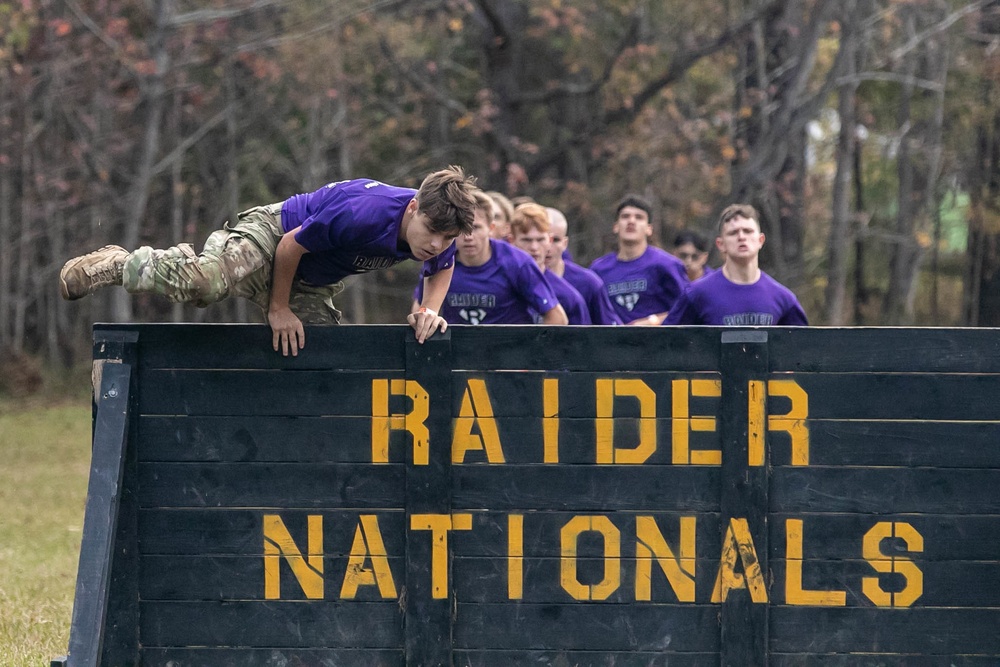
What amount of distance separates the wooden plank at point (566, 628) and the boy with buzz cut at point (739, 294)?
90.4 inches

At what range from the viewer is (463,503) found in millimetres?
4523

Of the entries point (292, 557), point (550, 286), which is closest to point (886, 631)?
point (292, 557)

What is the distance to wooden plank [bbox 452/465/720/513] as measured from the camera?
4516mm

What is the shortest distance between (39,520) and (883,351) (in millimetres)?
6764

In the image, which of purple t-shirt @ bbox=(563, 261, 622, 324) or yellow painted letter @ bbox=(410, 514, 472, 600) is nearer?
yellow painted letter @ bbox=(410, 514, 472, 600)

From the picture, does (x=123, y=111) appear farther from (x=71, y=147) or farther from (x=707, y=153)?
(x=707, y=153)

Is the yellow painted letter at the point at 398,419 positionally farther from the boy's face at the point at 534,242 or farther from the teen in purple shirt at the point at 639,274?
the teen in purple shirt at the point at 639,274

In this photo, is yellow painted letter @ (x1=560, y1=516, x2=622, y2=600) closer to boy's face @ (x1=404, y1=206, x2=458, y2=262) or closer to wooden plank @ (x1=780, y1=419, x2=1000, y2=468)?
wooden plank @ (x1=780, y1=419, x2=1000, y2=468)

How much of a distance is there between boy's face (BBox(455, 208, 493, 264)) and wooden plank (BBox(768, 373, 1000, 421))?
8.94 ft

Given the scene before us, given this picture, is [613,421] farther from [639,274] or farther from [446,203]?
[639,274]

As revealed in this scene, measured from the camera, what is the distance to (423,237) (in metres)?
4.71

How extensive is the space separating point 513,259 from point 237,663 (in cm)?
306

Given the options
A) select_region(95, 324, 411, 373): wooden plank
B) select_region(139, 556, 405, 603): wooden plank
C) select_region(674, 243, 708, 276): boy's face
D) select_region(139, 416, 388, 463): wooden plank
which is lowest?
select_region(139, 556, 405, 603): wooden plank

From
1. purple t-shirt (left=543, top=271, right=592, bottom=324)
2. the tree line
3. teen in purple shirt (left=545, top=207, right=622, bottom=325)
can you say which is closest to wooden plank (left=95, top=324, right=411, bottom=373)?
purple t-shirt (left=543, top=271, right=592, bottom=324)
